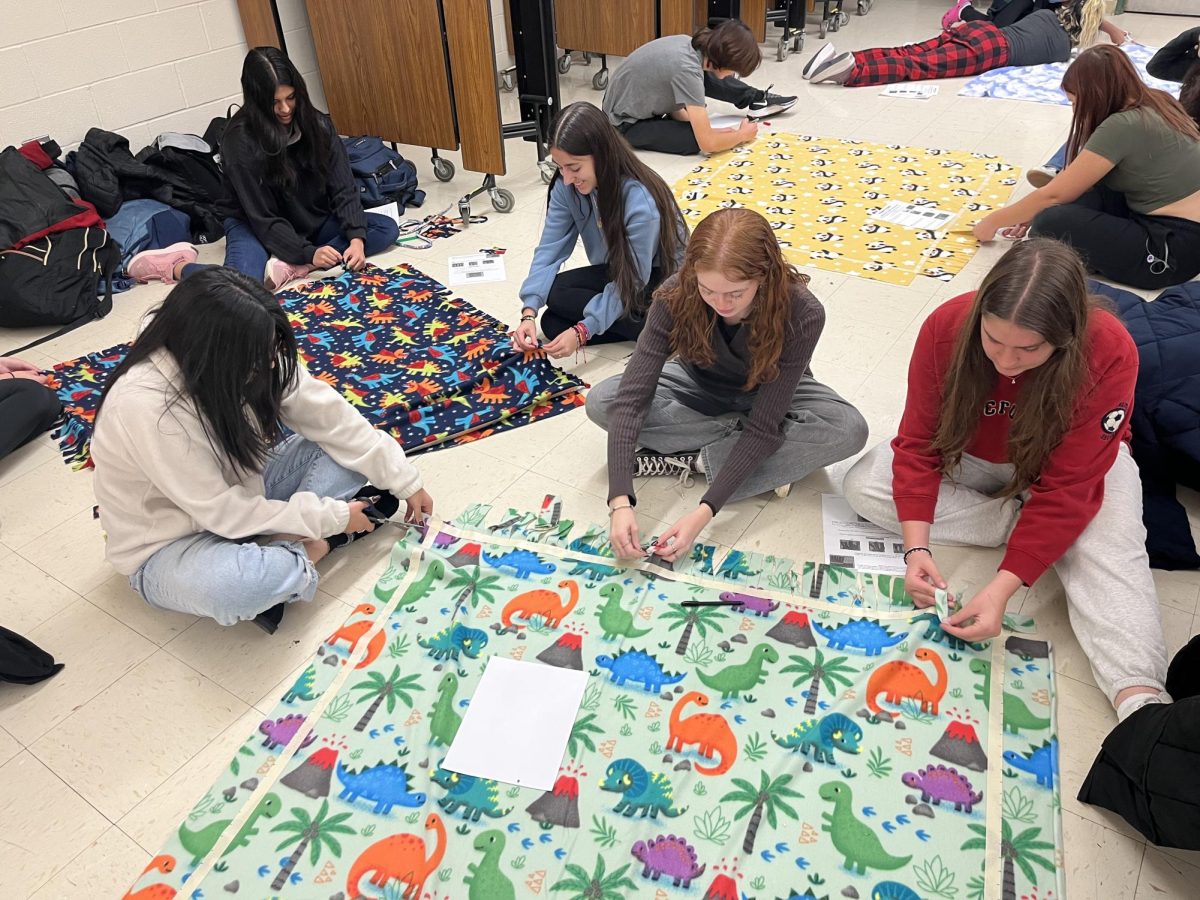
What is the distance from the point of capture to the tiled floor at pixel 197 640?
5.01 ft

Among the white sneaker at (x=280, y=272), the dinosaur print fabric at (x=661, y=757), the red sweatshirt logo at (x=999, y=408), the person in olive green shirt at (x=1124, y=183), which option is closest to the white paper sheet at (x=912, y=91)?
the person in olive green shirt at (x=1124, y=183)

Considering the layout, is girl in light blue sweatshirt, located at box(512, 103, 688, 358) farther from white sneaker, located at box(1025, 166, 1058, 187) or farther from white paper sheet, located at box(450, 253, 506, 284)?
white sneaker, located at box(1025, 166, 1058, 187)

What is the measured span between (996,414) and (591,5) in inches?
178

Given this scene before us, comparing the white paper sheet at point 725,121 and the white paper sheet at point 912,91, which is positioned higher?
the white paper sheet at point 725,121

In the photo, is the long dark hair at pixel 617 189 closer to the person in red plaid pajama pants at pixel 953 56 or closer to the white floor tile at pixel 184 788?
the white floor tile at pixel 184 788

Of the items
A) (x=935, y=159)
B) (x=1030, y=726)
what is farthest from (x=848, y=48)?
(x=1030, y=726)

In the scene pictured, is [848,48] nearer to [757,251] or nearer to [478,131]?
[478,131]

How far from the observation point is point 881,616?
1.84 metres

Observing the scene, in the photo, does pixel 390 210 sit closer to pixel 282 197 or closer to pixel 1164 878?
pixel 282 197

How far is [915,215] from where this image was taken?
144 inches

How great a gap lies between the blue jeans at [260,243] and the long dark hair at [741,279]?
1951mm

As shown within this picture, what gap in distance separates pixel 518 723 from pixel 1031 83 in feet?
16.9

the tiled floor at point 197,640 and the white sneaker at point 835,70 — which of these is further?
the white sneaker at point 835,70

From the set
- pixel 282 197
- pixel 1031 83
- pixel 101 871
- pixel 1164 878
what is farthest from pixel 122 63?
pixel 1031 83
